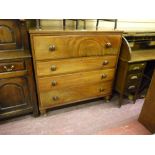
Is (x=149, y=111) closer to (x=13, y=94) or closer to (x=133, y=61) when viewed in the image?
(x=133, y=61)

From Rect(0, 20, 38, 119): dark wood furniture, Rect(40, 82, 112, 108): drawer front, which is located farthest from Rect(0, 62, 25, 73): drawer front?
Rect(40, 82, 112, 108): drawer front

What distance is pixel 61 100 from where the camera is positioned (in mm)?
1782

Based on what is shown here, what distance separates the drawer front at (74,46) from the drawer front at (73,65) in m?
0.06

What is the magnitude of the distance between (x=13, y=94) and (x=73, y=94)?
0.68 metres

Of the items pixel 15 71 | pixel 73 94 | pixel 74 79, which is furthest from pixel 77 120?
pixel 15 71

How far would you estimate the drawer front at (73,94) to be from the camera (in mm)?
1698

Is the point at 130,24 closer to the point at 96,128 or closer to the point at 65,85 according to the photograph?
the point at 65,85

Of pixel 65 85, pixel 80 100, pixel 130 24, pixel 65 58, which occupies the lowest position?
pixel 80 100

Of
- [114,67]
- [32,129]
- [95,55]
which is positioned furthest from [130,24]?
[32,129]

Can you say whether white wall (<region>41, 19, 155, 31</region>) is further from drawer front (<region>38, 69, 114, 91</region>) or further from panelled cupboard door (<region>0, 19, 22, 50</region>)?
drawer front (<region>38, 69, 114, 91</region>)

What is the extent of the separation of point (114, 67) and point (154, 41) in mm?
881

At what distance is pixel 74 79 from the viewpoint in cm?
171
